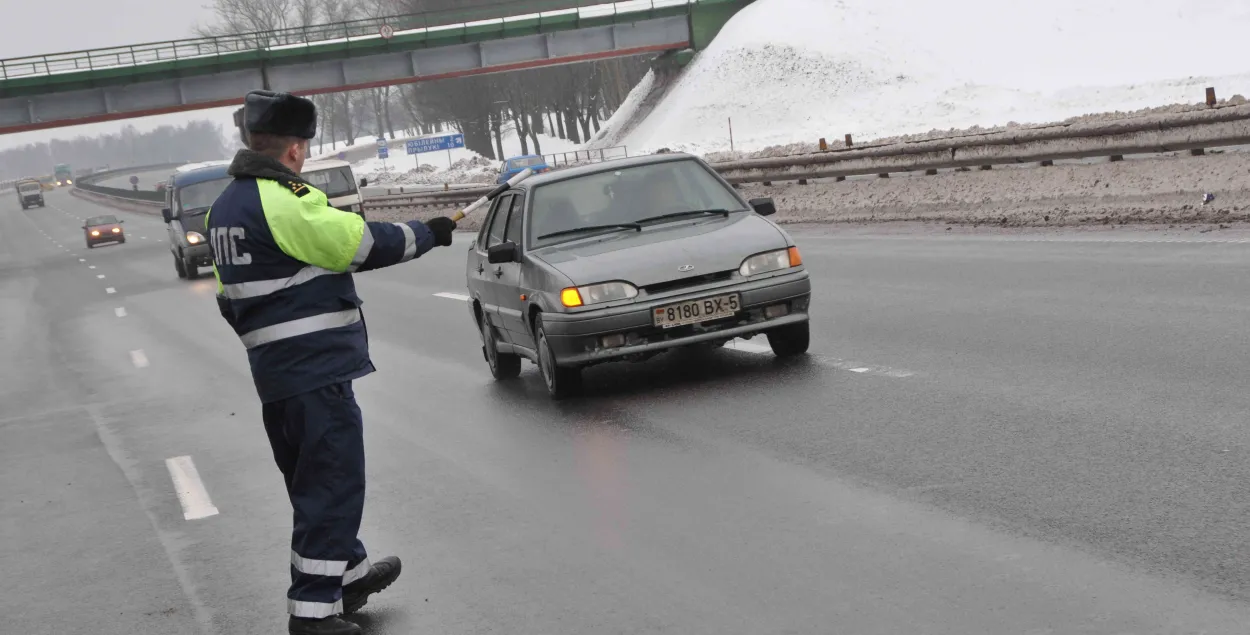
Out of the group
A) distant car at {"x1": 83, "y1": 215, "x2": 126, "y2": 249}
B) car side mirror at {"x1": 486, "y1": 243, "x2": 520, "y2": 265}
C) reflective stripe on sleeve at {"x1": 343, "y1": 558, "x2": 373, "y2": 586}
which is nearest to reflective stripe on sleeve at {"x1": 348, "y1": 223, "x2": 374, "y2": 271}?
reflective stripe on sleeve at {"x1": 343, "y1": 558, "x2": 373, "y2": 586}

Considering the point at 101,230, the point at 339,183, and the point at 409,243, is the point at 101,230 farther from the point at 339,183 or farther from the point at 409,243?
the point at 409,243

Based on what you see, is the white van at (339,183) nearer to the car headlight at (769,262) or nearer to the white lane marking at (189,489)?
the white lane marking at (189,489)

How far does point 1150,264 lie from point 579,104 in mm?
100876

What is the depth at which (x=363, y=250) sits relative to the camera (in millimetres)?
5391

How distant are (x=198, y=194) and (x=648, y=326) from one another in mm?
24622

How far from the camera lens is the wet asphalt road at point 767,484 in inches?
209

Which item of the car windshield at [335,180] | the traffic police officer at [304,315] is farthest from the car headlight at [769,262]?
the car windshield at [335,180]

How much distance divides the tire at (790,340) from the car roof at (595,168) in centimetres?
142

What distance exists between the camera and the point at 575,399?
1034 cm

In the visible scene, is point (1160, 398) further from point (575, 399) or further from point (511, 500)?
point (575, 399)

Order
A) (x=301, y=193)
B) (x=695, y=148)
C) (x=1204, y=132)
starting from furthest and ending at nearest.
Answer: (x=695, y=148) < (x=1204, y=132) < (x=301, y=193)

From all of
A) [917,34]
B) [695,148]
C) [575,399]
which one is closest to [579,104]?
[917,34]

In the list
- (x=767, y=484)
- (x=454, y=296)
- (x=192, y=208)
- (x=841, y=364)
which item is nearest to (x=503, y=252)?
(x=841, y=364)

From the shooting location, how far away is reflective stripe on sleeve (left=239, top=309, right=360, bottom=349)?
17.9 ft
